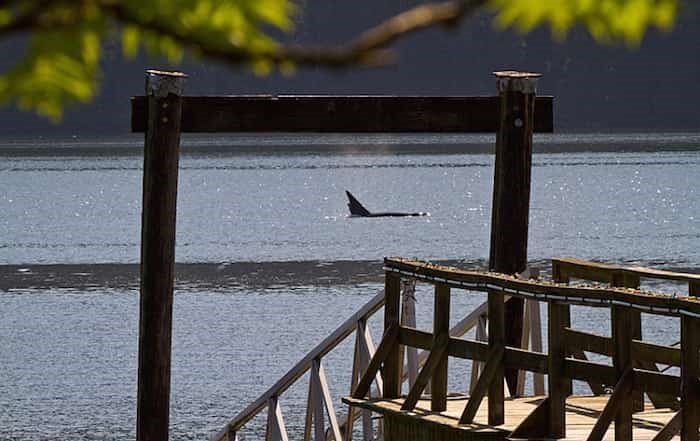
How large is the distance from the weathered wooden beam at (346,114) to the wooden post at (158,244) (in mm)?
520

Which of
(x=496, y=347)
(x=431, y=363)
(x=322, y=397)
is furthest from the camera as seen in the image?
(x=322, y=397)

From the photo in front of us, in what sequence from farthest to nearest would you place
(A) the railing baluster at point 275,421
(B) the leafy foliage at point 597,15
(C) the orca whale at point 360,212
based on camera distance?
(C) the orca whale at point 360,212
(A) the railing baluster at point 275,421
(B) the leafy foliage at point 597,15

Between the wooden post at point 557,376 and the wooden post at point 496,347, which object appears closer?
the wooden post at point 557,376

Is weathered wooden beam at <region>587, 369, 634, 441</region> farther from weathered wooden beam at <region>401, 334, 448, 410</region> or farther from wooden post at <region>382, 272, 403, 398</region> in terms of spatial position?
wooden post at <region>382, 272, 403, 398</region>

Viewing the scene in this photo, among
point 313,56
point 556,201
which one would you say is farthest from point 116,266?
point 313,56

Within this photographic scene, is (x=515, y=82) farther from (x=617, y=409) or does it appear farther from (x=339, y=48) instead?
(x=339, y=48)

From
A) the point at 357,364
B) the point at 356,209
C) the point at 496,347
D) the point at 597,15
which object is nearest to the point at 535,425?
the point at 496,347

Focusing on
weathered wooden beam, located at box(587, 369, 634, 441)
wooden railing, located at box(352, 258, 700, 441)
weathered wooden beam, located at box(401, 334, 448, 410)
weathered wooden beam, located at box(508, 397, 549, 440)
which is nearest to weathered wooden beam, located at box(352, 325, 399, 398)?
wooden railing, located at box(352, 258, 700, 441)

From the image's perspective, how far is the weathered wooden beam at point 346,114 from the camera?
12.2 metres

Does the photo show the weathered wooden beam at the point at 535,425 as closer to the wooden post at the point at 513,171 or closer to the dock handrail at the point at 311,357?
the dock handrail at the point at 311,357

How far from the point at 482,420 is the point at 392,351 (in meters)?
1.15

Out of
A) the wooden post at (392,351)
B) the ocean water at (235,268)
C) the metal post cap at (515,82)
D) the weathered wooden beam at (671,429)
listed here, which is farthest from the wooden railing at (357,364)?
the ocean water at (235,268)

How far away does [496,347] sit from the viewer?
9227 millimetres

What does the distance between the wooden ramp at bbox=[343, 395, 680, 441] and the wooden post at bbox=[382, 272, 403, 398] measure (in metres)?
0.09
